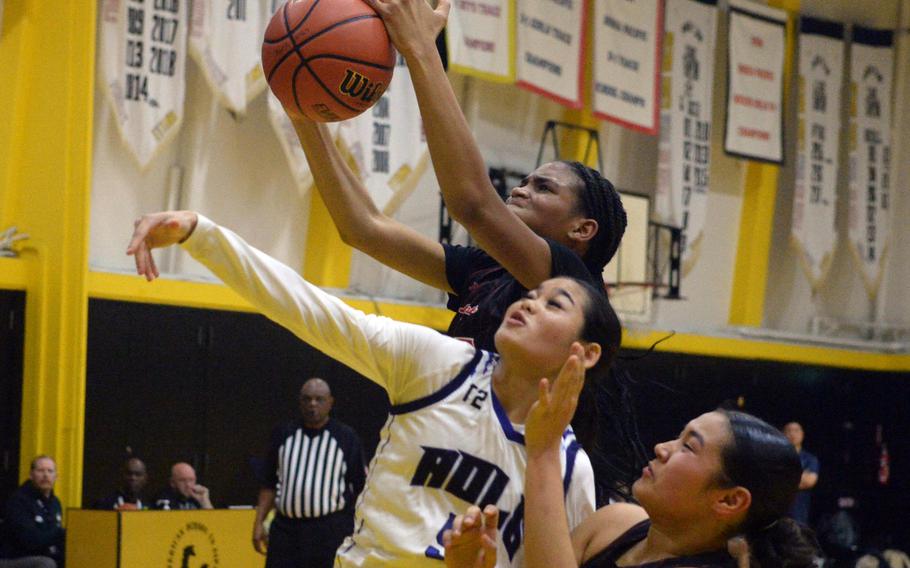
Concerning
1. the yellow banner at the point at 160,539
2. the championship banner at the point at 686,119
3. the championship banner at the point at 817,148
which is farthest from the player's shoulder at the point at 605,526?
the championship banner at the point at 817,148

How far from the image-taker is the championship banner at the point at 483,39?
11.5 meters

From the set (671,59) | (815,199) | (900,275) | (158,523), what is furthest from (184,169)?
(900,275)

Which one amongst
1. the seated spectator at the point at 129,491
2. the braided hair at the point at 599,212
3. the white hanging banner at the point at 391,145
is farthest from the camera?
the white hanging banner at the point at 391,145

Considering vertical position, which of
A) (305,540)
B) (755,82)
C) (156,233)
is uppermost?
(755,82)

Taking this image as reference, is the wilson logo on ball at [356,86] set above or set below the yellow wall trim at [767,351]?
above

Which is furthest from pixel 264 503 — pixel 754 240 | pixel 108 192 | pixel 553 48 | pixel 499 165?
pixel 754 240

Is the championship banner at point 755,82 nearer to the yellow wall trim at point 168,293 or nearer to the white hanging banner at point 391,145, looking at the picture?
the white hanging banner at point 391,145

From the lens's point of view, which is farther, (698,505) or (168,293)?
(168,293)

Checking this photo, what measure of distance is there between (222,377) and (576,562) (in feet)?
26.2

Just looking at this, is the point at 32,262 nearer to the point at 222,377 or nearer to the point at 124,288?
the point at 124,288

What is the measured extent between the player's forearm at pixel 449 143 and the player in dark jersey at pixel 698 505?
2.05ft

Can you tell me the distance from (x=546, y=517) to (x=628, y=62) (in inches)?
435

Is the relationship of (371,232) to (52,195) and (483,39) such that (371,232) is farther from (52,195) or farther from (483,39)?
(483,39)

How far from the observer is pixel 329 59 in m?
3.26
